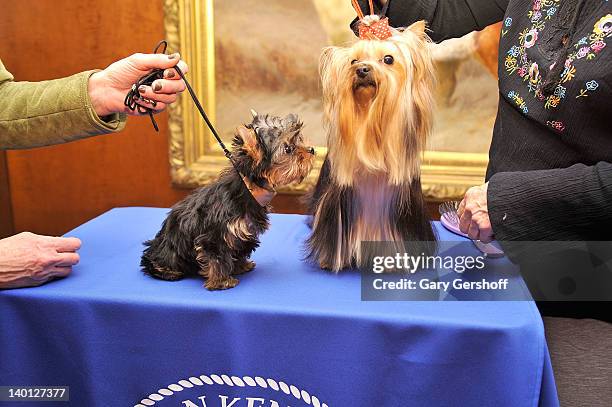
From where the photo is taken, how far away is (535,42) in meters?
1.22

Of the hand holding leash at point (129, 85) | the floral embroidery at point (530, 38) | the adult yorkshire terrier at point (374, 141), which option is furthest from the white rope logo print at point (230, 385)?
the floral embroidery at point (530, 38)

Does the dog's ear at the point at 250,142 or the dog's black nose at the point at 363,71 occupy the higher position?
the dog's black nose at the point at 363,71

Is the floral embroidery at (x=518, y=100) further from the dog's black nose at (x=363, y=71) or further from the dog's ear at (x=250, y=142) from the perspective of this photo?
the dog's ear at (x=250, y=142)

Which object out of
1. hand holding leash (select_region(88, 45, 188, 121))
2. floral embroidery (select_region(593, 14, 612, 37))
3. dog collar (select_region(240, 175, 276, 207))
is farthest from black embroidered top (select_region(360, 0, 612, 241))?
hand holding leash (select_region(88, 45, 188, 121))

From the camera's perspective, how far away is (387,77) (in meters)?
1.11

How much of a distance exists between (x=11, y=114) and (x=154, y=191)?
3.87 ft

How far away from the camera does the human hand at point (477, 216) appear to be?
113 centimetres

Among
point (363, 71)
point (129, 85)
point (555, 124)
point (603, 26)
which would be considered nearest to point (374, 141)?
point (363, 71)

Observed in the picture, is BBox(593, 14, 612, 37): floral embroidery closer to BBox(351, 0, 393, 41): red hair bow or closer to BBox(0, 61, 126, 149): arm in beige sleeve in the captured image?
BBox(351, 0, 393, 41): red hair bow

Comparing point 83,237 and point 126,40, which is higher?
point 126,40

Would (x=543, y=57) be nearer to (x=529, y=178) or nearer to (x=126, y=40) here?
(x=529, y=178)

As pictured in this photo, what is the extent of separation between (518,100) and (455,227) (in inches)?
17.0

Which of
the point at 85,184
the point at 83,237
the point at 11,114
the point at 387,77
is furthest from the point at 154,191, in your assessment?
the point at 387,77

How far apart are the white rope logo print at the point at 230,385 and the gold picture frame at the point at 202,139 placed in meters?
1.18
